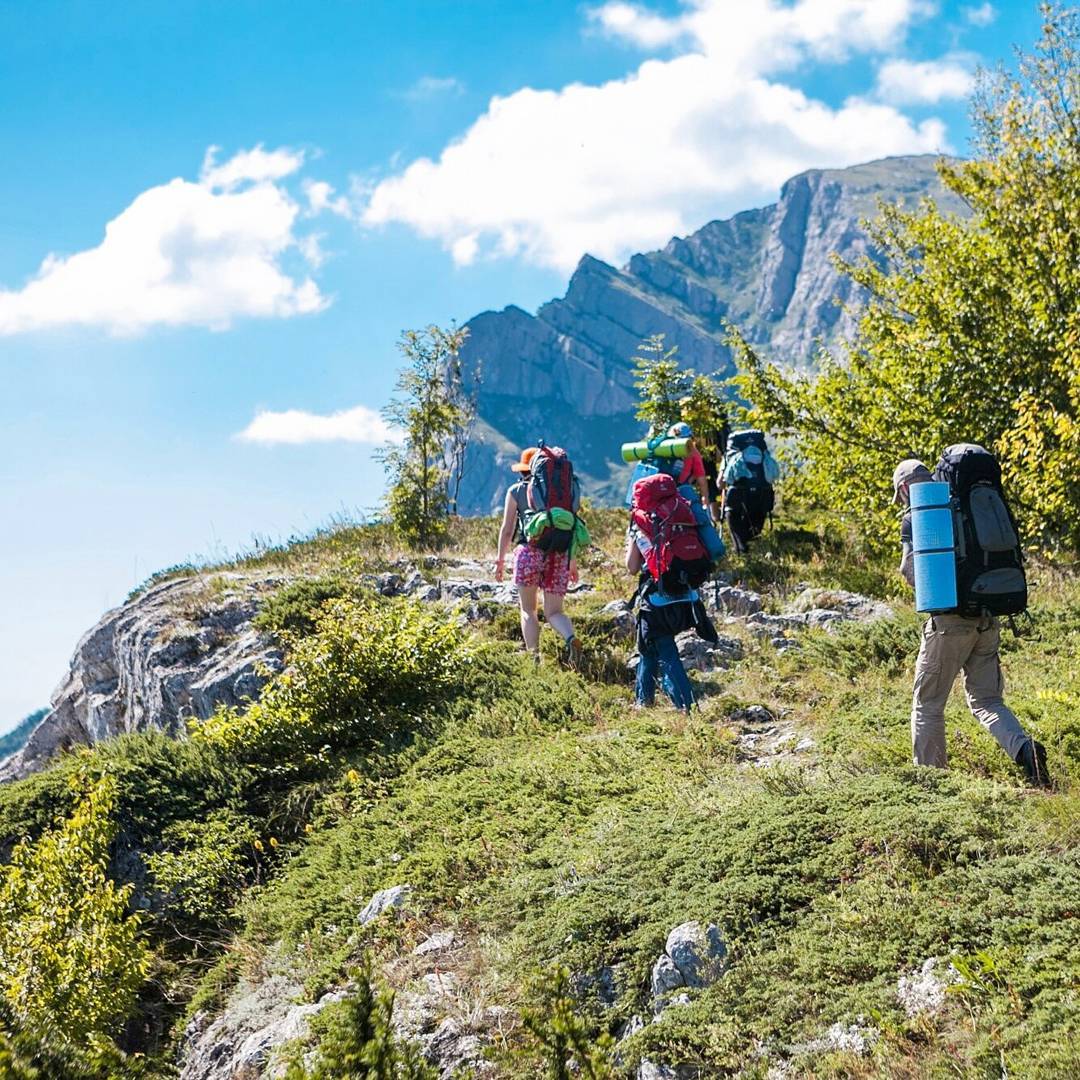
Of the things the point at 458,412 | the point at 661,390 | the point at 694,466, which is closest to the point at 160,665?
the point at 694,466

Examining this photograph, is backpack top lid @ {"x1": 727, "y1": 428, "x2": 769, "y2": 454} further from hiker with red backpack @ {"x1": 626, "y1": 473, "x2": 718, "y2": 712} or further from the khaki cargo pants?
the khaki cargo pants

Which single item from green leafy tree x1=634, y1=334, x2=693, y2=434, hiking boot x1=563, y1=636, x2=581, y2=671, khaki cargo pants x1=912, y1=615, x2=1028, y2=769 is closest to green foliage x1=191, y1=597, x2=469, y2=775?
hiking boot x1=563, y1=636, x2=581, y2=671

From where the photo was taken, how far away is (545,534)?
33.2ft

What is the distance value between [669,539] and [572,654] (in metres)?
2.43

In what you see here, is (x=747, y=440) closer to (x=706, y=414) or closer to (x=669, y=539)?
(x=706, y=414)

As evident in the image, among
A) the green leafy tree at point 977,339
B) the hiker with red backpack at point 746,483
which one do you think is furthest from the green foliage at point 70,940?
the hiker with red backpack at point 746,483

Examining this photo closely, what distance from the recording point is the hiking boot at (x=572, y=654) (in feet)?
33.9

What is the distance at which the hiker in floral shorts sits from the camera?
10305 mm

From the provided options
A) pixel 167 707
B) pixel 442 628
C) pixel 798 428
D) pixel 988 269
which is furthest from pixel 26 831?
pixel 988 269

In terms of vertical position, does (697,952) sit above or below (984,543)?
below

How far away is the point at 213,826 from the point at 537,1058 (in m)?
4.51

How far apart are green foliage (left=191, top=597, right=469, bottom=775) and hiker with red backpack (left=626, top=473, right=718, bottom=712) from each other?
92.8 inches

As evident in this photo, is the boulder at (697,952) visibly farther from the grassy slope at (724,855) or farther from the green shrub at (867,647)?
the green shrub at (867,647)

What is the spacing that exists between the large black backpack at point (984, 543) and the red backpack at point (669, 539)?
9.47ft
